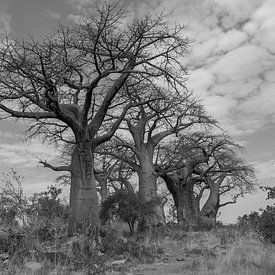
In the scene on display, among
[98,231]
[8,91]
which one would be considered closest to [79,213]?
[98,231]

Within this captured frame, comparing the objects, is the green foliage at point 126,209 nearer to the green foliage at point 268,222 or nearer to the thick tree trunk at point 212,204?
the green foliage at point 268,222

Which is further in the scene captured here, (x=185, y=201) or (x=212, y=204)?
(x=212, y=204)

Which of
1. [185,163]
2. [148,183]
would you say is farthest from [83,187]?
[185,163]

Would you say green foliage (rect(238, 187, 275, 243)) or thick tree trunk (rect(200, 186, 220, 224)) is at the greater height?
thick tree trunk (rect(200, 186, 220, 224))

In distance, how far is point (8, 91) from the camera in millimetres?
10805

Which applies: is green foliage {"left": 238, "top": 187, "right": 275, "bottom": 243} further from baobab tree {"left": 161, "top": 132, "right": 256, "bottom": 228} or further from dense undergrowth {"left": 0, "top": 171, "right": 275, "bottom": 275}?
baobab tree {"left": 161, "top": 132, "right": 256, "bottom": 228}

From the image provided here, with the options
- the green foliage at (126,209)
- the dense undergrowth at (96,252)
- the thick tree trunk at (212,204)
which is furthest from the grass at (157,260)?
the thick tree trunk at (212,204)

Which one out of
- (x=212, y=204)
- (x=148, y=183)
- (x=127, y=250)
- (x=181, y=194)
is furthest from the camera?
(x=212, y=204)

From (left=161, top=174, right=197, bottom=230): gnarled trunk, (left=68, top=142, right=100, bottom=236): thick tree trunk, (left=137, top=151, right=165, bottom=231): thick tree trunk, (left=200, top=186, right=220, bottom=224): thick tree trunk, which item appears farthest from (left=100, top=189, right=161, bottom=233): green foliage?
(left=200, top=186, right=220, bottom=224): thick tree trunk

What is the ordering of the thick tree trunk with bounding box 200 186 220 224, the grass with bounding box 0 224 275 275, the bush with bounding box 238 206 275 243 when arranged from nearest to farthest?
the grass with bounding box 0 224 275 275, the bush with bounding box 238 206 275 243, the thick tree trunk with bounding box 200 186 220 224

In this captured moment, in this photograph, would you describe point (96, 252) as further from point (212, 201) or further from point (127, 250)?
point (212, 201)

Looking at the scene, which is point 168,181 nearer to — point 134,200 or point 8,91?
point 134,200

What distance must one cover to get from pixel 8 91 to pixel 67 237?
4.08 metres

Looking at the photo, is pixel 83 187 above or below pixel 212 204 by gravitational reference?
below
